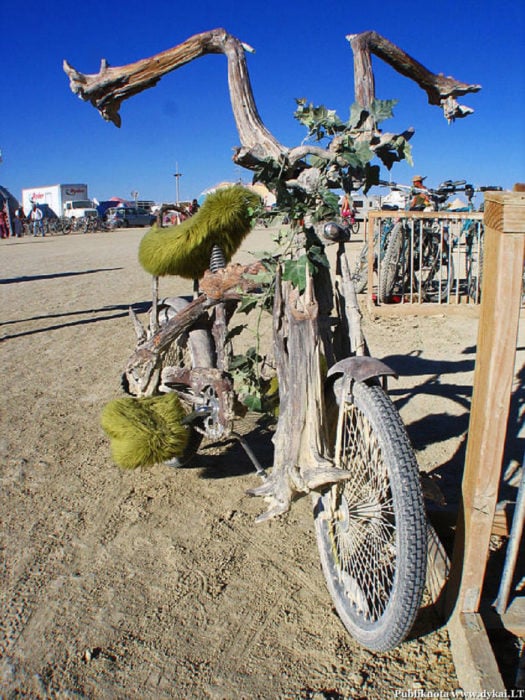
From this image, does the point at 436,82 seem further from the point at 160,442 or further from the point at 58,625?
the point at 58,625

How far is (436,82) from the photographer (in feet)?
8.21

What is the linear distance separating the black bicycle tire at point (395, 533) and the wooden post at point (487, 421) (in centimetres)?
24

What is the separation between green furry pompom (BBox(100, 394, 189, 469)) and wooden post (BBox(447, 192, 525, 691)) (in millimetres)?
1484

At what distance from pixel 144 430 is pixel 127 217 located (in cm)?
4249

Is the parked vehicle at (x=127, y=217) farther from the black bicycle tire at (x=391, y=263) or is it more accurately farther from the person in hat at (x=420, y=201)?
the black bicycle tire at (x=391, y=263)

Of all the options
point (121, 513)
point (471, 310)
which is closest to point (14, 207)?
point (471, 310)

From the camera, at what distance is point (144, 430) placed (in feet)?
9.39

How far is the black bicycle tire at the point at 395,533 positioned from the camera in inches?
69.0

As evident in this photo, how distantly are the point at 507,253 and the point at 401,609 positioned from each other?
45.1 inches

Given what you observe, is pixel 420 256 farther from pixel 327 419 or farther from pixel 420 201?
pixel 327 419

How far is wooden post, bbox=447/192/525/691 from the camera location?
1703 mm

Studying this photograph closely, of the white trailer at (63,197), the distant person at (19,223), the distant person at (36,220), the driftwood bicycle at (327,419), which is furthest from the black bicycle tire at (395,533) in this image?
the white trailer at (63,197)

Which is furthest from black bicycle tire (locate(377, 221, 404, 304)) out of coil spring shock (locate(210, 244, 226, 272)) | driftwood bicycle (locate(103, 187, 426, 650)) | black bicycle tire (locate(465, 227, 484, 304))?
coil spring shock (locate(210, 244, 226, 272))

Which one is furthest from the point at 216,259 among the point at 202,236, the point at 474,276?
the point at 474,276
